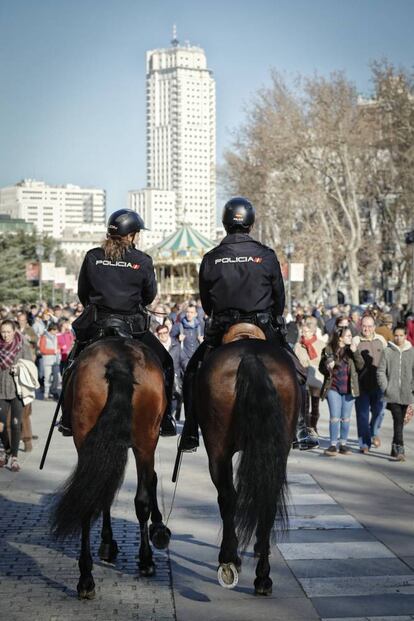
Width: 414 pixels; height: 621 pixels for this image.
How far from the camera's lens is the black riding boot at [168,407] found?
875 cm

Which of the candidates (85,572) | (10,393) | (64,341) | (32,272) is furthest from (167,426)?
(32,272)

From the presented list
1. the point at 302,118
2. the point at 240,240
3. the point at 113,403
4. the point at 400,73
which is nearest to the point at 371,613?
the point at 113,403

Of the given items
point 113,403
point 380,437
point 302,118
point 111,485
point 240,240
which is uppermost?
point 302,118

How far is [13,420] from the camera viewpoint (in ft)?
47.0

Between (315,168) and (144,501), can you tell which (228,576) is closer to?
(144,501)

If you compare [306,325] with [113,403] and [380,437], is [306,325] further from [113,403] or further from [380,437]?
[113,403]

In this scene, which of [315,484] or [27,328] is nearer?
[315,484]

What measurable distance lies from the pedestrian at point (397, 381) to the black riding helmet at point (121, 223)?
706 cm

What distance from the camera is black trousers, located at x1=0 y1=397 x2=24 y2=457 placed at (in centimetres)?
1423

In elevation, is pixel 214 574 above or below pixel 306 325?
below

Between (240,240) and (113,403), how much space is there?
1597 mm

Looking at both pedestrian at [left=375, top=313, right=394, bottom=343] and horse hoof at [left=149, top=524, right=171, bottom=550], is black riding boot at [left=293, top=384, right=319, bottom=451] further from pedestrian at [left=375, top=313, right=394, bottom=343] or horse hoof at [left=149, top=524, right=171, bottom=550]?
pedestrian at [left=375, top=313, right=394, bottom=343]

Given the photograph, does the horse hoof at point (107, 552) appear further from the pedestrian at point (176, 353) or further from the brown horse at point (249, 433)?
the pedestrian at point (176, 353)

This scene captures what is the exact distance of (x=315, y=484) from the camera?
12.7m
